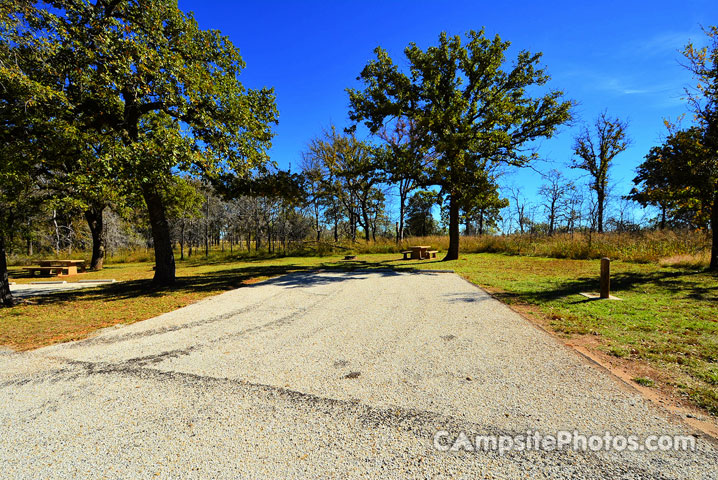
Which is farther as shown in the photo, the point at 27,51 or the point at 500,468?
the point at 27,51

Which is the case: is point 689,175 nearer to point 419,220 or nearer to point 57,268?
point 57,268

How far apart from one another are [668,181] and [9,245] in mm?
20768

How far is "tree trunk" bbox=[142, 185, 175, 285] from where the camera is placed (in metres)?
9.73

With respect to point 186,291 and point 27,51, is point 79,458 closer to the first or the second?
point 186,291

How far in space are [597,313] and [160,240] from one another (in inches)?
478

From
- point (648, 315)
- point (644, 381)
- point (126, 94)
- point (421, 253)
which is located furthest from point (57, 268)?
point (648, 315)

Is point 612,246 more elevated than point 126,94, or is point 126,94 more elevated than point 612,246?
point 126,94

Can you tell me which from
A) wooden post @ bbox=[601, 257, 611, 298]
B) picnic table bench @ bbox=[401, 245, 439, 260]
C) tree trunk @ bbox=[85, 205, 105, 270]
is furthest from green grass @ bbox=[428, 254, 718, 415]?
tree trunk @ bbox=[85, 205, 105, 270]

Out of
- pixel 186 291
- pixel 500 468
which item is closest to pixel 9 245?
pixel 186 291

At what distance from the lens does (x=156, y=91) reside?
7.98 metres

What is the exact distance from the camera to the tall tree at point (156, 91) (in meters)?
7.01

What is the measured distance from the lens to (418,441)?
2.20 meters

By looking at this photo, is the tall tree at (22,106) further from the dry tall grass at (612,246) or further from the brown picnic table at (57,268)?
the dry tall grass at (612,246)

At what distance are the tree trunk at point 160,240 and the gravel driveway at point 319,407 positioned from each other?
19.0ft
